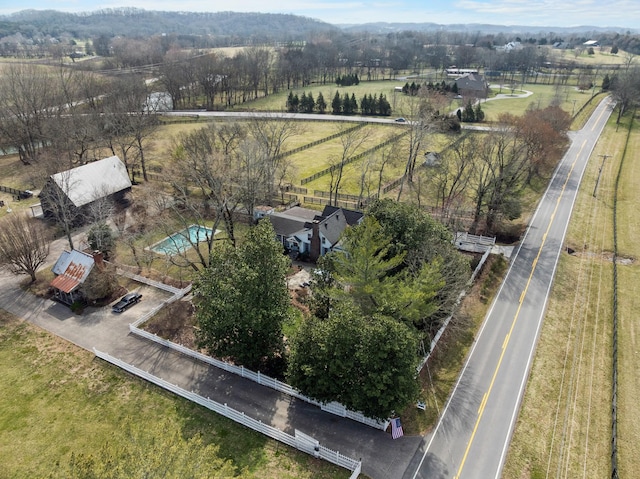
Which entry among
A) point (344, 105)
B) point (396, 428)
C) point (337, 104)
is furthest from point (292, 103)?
point (396, 428)

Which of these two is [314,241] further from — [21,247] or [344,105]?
[344,105]

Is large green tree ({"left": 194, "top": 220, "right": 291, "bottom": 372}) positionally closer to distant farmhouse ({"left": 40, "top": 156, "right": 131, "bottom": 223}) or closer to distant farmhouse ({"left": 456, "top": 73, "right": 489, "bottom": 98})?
distant farmhouse ({"left": 40, "top": 156, "right": 131, "bottom": 223})

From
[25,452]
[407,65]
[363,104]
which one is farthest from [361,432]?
[407,65]

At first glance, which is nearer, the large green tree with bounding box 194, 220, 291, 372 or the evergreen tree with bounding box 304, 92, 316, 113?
the large green tree with bounding box 194, 220, 291, 372

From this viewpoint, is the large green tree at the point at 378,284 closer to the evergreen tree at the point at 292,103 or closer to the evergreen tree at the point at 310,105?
the evergreen tree at the point at 310,105

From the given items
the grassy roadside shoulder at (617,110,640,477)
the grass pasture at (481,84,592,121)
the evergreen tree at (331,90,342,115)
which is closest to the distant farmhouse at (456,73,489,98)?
the grass pasture at (481,84,592,121)

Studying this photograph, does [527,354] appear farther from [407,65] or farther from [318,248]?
[407,65]

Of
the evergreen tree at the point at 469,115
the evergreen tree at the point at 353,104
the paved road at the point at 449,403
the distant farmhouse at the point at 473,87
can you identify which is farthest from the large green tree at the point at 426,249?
the distant farmhouse at the point at 473,87
